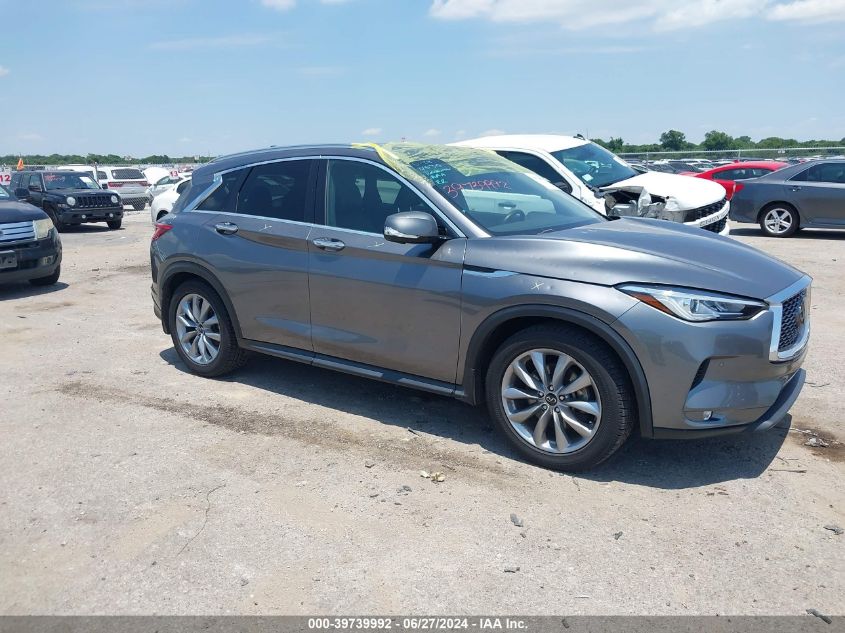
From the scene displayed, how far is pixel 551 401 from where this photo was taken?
429cm

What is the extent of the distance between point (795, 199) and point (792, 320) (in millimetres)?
11504

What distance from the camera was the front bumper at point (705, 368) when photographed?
390 centimetres

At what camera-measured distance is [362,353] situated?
5.12 metres

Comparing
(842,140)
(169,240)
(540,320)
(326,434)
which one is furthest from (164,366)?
(842,140)

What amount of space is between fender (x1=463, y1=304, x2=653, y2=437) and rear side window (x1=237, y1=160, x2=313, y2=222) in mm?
1710

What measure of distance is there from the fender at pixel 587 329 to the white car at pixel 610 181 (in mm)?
5152

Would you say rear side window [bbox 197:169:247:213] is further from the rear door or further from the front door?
the front door

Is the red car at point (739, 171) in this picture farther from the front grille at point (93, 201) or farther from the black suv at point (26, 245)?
the front grille at point (93, 201)

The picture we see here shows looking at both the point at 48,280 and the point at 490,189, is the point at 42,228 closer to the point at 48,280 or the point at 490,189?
the point at 48,280

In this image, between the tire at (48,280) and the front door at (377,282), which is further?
the tire at (48,280)

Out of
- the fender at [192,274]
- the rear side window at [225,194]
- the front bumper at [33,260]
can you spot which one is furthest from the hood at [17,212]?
the rear side window at [225,194]

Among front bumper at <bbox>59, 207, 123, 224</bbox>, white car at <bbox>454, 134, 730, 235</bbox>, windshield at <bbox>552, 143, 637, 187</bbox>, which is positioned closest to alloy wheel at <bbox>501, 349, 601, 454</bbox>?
white car at <bbox>454, 134, 730, 235</bbox>

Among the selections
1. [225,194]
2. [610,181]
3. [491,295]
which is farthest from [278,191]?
[610,181]

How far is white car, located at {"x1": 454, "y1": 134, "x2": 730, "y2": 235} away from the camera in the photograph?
964 cm
